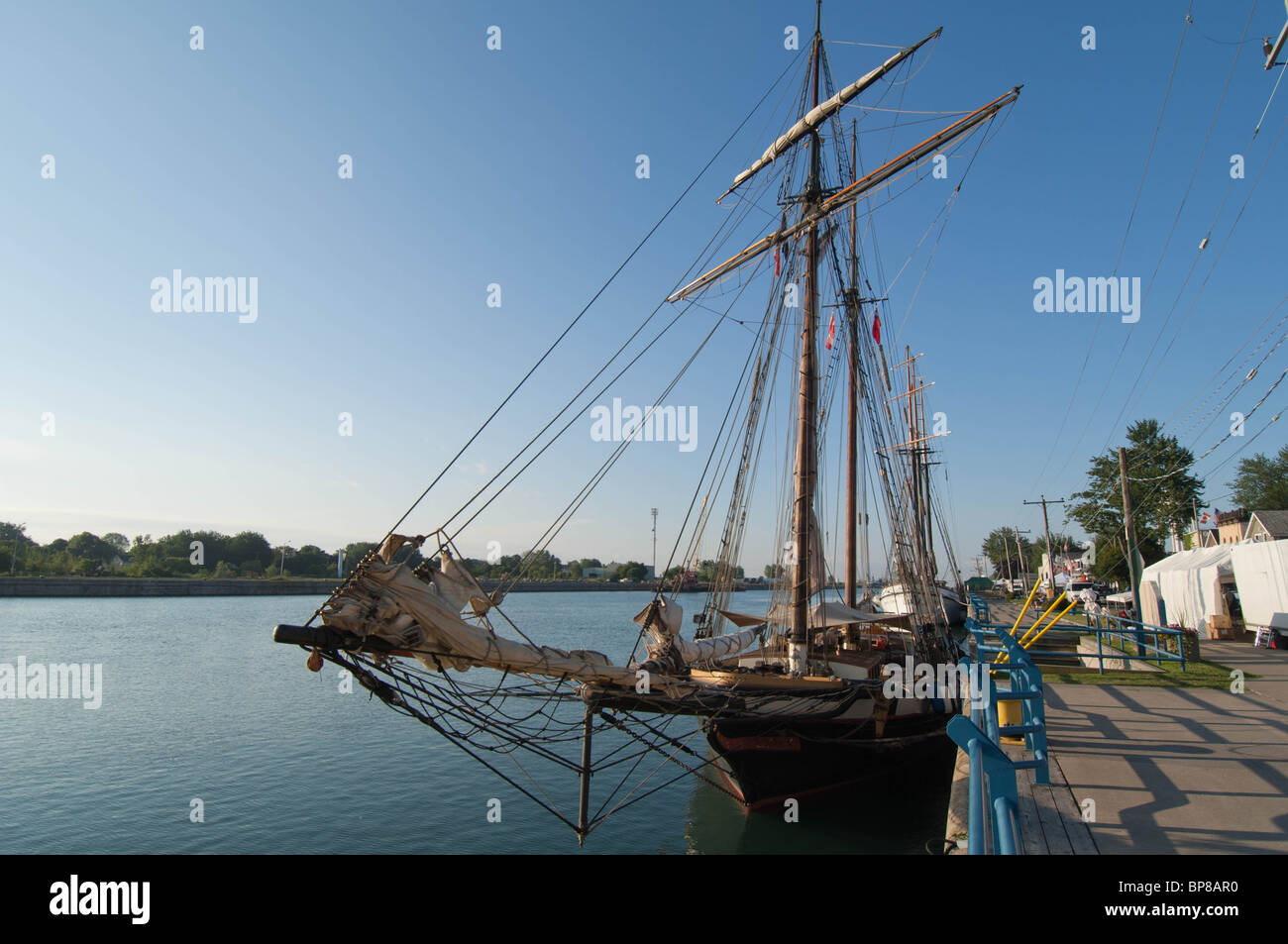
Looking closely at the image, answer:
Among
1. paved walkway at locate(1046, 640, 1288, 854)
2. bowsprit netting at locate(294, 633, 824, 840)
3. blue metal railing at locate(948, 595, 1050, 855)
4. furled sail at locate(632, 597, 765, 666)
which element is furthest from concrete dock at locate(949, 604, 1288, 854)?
furled sail at locate(632, 597, 765, 666)

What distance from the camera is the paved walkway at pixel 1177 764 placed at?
6.25 m

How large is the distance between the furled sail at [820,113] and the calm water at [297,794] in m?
16.5

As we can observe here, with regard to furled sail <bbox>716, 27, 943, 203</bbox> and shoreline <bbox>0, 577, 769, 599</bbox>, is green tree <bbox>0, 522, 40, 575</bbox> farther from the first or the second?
furled sail <bbox>716, 27, 943, 203</bbox>

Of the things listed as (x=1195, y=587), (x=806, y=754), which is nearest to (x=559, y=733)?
(x=806, y=754)

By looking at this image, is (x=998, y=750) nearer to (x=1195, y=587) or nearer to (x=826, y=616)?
(x=826, y=616)

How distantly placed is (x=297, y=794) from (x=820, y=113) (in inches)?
856

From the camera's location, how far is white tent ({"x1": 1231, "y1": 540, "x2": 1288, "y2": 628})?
77.5ft

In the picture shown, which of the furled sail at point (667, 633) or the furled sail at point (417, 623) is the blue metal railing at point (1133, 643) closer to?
the furled sail at point (667, 633)

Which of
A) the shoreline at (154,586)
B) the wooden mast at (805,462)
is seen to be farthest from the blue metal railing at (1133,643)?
the shoreline at (154,586)

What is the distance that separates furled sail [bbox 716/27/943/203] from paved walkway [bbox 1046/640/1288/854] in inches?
594
